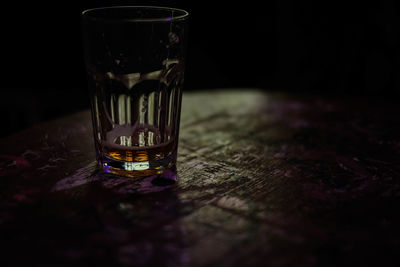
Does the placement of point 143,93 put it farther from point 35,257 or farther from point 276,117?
point 276,117

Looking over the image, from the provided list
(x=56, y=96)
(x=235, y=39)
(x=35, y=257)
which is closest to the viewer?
(x=35, y=257)

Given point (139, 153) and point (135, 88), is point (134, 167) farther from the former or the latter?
point (135, 88)

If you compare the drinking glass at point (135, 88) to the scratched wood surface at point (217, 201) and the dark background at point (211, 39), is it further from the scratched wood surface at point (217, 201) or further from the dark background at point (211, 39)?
the dark background at point (211, 39)

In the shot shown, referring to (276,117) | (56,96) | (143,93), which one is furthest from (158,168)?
(56,96)

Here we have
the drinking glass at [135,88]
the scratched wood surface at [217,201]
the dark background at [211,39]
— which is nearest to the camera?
the scratched wood surface at [217,201]

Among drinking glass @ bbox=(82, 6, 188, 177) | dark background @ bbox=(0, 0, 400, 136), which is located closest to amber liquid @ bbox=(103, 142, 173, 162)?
drinking glass @ bbox=(82, 6, 188, 177)

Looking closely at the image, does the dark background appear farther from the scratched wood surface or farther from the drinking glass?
the drinking glass

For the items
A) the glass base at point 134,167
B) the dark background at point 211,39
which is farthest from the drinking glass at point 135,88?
the dark background at point 211,39
